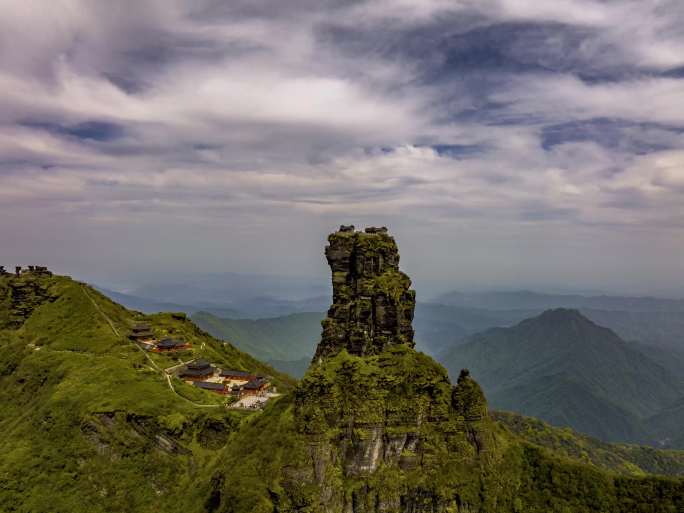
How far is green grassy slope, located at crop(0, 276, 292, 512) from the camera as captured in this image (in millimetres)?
62469

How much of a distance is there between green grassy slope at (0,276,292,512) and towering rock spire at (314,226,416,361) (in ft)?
68.5

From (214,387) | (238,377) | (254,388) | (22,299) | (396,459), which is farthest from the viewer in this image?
(22,299)

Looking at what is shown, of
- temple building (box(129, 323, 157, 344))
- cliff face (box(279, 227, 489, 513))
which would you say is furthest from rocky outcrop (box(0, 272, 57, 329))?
cliff face (box(279, 227, 489, 513))

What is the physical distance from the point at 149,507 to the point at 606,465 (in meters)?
183

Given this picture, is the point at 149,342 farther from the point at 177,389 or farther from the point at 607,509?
the point at 607,509

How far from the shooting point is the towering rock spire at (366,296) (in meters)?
68.2

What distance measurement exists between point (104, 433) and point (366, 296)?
4451cm

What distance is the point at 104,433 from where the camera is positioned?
2670 inches

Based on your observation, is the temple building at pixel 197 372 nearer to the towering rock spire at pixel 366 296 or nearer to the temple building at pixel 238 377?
the temple building at pixel 238 377

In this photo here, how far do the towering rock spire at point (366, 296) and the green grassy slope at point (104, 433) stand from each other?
20875 millimetres

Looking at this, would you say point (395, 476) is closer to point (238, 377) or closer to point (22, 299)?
point (238, 377)

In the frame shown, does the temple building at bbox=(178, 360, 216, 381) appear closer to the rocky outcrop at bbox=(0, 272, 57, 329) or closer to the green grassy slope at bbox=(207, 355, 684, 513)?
the green grassy slope at bbox=(207, 355, 684, 513)

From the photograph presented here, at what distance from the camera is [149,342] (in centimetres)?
10350

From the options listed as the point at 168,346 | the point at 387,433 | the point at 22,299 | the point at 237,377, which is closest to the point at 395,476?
the point at 387,433
